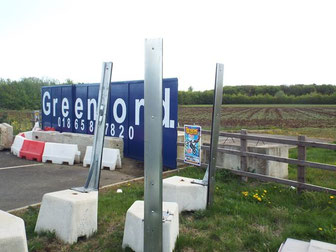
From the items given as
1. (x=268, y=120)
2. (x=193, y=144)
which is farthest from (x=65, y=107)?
(x=268, y=120)

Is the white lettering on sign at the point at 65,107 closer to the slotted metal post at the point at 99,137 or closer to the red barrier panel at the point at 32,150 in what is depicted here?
the red barrier panel at the point at 32,150

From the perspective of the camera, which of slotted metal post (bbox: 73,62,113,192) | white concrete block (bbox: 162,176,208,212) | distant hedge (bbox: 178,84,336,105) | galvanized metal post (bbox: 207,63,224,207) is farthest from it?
distant hedge (bbox: 178,84,336,105)

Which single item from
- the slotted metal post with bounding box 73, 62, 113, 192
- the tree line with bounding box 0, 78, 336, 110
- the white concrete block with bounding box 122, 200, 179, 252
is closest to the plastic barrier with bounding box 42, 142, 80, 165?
the slotted metal post with bounding box 73, 62, 113, 192

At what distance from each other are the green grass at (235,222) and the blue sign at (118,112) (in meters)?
3.03

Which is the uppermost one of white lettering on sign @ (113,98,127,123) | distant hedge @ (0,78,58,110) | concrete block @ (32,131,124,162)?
distant hedge @ (0,78,58,110)

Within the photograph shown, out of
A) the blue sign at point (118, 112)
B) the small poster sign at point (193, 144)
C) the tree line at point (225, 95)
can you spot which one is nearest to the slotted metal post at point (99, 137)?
the small poster sign at point (193, 144)

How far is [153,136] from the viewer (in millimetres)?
2965

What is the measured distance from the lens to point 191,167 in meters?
8.53

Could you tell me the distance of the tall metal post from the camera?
115 inches

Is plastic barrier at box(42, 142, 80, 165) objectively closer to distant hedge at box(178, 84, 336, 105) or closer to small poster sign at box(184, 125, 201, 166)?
small poster sign at box(184, 125, 201, 166)

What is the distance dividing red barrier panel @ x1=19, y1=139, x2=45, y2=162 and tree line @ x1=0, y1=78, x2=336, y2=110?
51.7 meters

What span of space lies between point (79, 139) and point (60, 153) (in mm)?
1175

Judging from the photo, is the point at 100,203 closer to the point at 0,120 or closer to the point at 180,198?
the point at 180,198

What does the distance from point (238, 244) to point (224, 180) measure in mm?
3274
